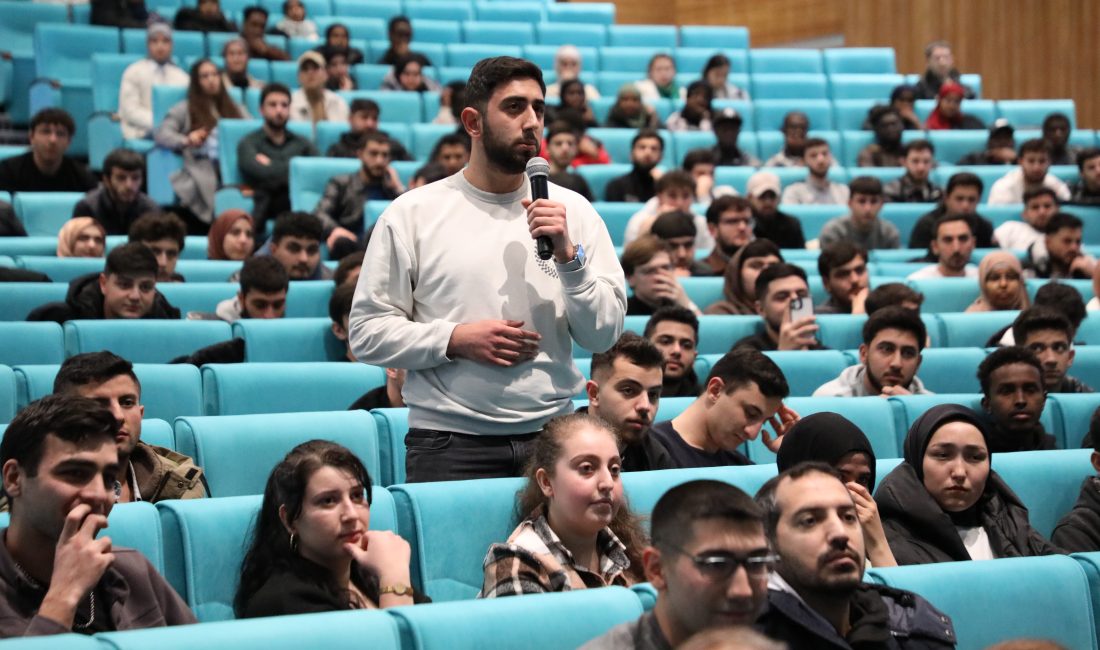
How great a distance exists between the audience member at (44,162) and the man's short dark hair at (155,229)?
45.0 inches

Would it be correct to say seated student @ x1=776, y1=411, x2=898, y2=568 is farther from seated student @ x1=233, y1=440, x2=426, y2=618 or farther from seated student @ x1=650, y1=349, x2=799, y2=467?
seated student @ x1=233, y1=440, x2=426, y2=618

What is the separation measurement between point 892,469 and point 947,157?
3544mm

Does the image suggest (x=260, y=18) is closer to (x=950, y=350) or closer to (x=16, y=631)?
(x=950, y=350)

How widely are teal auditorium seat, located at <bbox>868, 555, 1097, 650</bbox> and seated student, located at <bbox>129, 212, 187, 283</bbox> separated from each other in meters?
2.10

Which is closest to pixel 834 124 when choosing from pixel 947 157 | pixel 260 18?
pixel 947 157

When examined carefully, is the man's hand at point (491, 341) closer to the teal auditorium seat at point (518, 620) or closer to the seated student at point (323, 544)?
the seated student at point (323, 544)

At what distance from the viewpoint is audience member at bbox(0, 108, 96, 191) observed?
4129 millimetres

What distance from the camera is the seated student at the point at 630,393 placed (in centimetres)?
206

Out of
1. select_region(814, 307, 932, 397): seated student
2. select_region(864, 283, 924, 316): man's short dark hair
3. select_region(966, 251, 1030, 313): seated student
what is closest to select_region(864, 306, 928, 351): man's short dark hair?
select_region(814, 307, 932, 397): seated student

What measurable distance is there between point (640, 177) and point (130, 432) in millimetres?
2812

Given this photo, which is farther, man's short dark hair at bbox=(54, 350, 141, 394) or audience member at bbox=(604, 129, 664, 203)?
audience member at bbox=(604, 129, 664, 203)

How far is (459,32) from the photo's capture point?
617 centimetres

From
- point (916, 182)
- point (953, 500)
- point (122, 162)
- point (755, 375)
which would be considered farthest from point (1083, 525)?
point (916, 182)

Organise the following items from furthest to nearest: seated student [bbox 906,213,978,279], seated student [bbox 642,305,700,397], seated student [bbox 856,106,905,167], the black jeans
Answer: seated student [bbox 856,106,905,167] → seated student [bbox 906,213,978,279] → seated student [bbox 642,305,700,397] → the black jeans
